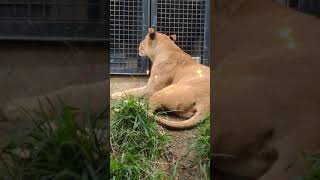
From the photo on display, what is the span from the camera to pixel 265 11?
1.62 meters

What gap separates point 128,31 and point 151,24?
127 millimetres

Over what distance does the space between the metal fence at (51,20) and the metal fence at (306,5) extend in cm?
48

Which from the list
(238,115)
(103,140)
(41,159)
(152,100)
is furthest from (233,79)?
(152,100)

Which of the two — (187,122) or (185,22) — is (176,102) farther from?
(185,22)

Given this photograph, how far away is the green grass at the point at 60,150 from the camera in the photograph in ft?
4.90

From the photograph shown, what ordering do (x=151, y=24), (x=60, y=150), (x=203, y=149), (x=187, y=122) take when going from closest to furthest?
(x=60, y=150) → (x=203, y=149) → (x=187, y=122) → (x=151, y=24)

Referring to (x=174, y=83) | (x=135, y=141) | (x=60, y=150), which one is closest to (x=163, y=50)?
(x=174, y=83)

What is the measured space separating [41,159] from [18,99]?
0.54ft

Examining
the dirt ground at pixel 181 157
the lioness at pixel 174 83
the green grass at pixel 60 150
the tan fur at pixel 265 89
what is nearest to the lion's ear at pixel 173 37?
the lioness at pixel 174 83

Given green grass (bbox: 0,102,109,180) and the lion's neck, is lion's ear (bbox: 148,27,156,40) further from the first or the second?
green grass (bbox: 0,102,109,180)

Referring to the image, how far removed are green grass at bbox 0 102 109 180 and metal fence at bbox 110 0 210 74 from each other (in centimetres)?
149

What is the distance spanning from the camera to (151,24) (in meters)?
3.27

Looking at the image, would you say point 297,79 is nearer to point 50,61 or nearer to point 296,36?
point 296,36

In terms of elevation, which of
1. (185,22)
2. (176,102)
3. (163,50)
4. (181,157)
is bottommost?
(181,157)
